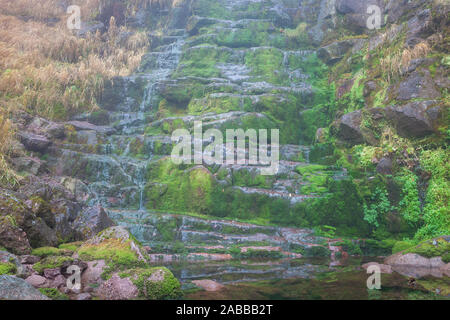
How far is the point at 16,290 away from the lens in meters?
3.67

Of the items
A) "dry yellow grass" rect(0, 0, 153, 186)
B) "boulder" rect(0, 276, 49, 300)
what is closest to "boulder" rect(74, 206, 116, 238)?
"dry yellow grass" rect(0, 0, 153, 186)

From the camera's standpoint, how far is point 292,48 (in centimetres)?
1978

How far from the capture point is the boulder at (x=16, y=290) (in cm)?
359

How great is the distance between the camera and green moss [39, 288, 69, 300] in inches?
164

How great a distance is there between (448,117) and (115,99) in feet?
50.0

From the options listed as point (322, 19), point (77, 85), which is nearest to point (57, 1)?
point (77, 85)

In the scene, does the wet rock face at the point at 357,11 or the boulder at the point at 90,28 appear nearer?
the wet rock face at the point at 357,11

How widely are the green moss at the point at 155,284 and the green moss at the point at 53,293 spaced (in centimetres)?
92

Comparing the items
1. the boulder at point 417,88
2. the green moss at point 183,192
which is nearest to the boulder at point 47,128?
the green moss at point 183,192

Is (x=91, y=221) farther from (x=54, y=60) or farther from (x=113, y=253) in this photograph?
(x=54, y=60)

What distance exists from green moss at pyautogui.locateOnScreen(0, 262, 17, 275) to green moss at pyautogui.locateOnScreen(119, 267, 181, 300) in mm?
1598

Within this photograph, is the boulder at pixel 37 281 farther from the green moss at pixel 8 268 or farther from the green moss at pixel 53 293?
the green moss at pixel 53 293

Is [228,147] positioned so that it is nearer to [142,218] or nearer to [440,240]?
Answer: [142,218]

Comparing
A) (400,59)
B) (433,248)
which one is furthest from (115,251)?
(400,59)
